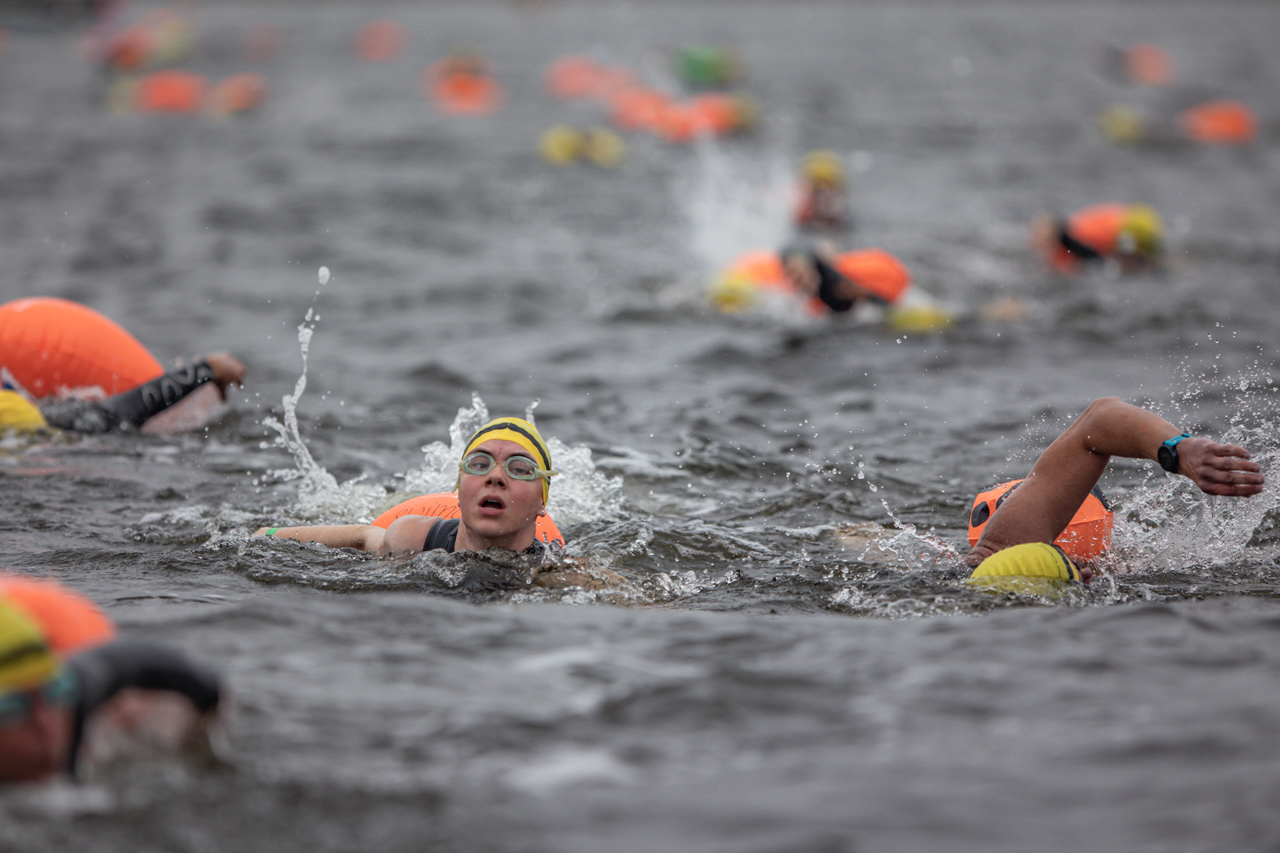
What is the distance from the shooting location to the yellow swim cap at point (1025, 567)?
5359mm

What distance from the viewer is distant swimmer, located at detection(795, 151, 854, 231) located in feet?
50.5

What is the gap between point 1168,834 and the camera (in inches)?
134

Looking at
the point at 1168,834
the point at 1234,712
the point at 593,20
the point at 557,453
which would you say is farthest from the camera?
the point at 593,20

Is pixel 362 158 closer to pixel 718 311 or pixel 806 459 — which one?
pixel 718 311

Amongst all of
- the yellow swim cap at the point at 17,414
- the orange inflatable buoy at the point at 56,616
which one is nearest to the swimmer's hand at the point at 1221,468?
the orange inflatable buoy at the point at 56,616

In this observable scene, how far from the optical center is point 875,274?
1144cm

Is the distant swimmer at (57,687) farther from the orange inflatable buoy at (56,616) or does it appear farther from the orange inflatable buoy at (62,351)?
the orange inflatable buoy at (62,351)

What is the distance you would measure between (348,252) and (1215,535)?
36.5 ft

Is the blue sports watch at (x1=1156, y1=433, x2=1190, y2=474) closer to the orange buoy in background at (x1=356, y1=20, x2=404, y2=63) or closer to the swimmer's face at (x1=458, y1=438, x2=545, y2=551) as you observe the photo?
the swimmer's face at (x1=458, y1=438, x2=545, y2=551)

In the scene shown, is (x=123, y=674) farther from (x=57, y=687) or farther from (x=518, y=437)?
(x=518, y=437)

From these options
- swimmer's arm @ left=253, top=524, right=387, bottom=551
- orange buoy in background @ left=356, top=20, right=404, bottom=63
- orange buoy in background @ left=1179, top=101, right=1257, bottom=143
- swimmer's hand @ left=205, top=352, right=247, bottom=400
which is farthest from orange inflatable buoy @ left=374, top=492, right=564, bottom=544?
→ orange buoy in background @ left=356, top=20, right=404, bottom=63

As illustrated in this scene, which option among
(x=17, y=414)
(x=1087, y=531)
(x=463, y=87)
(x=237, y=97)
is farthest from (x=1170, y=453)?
(x=463, y=87)

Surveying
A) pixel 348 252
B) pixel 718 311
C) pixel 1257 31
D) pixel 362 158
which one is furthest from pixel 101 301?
pixel 1257 31

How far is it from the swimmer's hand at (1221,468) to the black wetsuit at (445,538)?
287 centimetres
